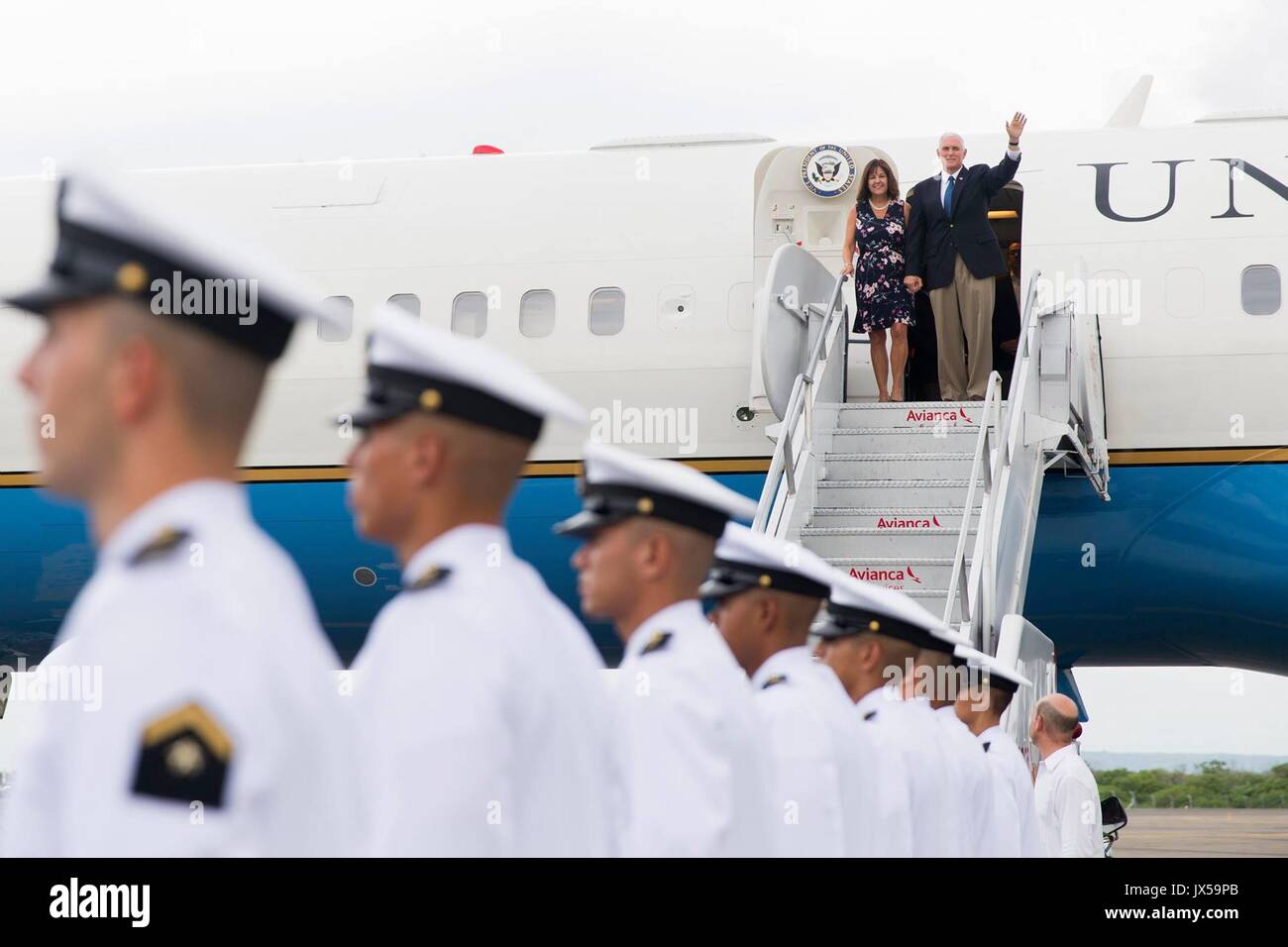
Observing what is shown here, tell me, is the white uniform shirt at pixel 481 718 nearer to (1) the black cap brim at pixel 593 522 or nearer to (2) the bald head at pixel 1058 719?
(1) the black cap brim at pixel 593 522

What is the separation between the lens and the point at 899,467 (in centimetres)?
908

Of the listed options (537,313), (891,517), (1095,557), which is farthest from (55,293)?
(537,313)

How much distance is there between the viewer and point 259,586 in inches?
68.7

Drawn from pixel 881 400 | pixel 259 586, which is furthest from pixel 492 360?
pixel 881 400

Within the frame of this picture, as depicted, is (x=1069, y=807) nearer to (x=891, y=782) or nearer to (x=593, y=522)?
(x=891, y=782)

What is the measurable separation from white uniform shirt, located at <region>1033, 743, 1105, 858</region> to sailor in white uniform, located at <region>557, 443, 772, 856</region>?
4.53 m

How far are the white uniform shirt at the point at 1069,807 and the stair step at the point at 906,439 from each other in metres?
2.08

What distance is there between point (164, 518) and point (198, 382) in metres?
0.15

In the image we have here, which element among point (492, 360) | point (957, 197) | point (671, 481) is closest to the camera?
point (492, 360)

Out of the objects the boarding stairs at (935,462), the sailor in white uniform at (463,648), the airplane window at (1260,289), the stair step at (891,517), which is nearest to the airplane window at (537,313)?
the boarding stairs at (935,462)

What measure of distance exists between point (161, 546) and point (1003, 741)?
5351 millimetres

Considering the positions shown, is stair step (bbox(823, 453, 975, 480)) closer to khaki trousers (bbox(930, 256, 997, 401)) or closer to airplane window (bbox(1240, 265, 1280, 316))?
khaki trousers (bbox(930, 256, 997, 401))
